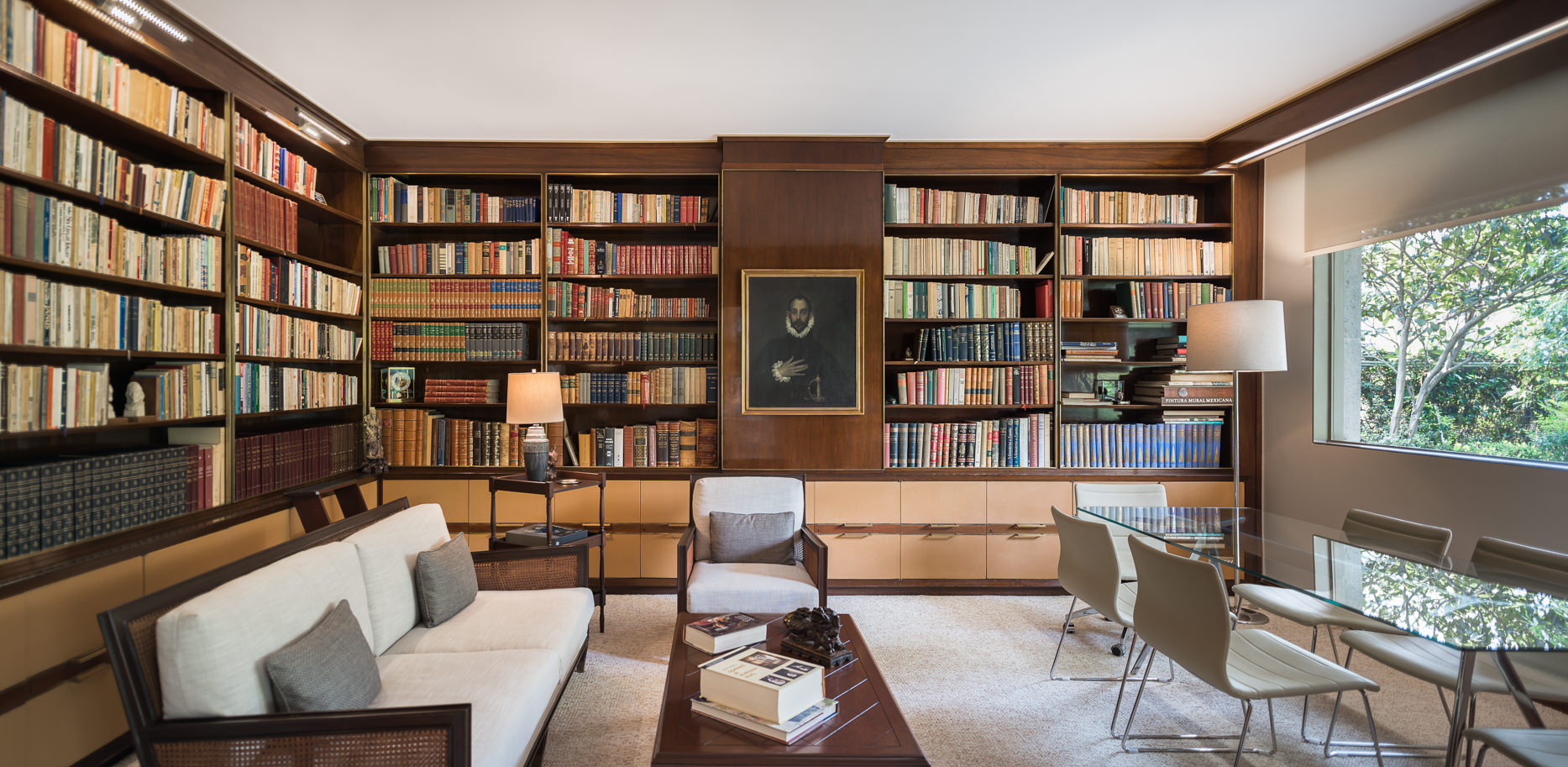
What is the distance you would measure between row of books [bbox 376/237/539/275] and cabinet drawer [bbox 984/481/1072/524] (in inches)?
130

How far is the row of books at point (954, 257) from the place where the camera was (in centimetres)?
441

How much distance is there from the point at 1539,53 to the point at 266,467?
6065 millimetres

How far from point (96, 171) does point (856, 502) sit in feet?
12.6

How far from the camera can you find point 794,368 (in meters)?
4.33

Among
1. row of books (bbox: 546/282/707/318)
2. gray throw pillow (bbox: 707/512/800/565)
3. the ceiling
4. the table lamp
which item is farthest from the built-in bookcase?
the table lamp

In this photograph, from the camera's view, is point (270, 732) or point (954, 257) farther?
point (954, 257)

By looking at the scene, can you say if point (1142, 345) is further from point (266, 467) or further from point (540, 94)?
point (266, 467)

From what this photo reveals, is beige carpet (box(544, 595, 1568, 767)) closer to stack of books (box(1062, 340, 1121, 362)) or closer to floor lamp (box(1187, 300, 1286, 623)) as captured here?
floor lamp (box(1187, 300, 1286, 623))

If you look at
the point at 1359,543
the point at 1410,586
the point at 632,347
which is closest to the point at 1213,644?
the point at 1410,586

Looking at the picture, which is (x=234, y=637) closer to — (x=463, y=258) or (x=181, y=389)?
(x=181, y=389)

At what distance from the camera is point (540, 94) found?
3.61 metres

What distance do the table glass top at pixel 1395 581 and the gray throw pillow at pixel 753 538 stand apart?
1616 mm

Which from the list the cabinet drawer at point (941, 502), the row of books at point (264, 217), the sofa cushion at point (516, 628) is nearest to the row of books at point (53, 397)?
the row of books at point (264, 217)

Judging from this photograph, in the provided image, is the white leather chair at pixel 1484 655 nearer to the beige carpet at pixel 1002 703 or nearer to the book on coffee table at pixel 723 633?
the beige carpet at pixel 1002 703
